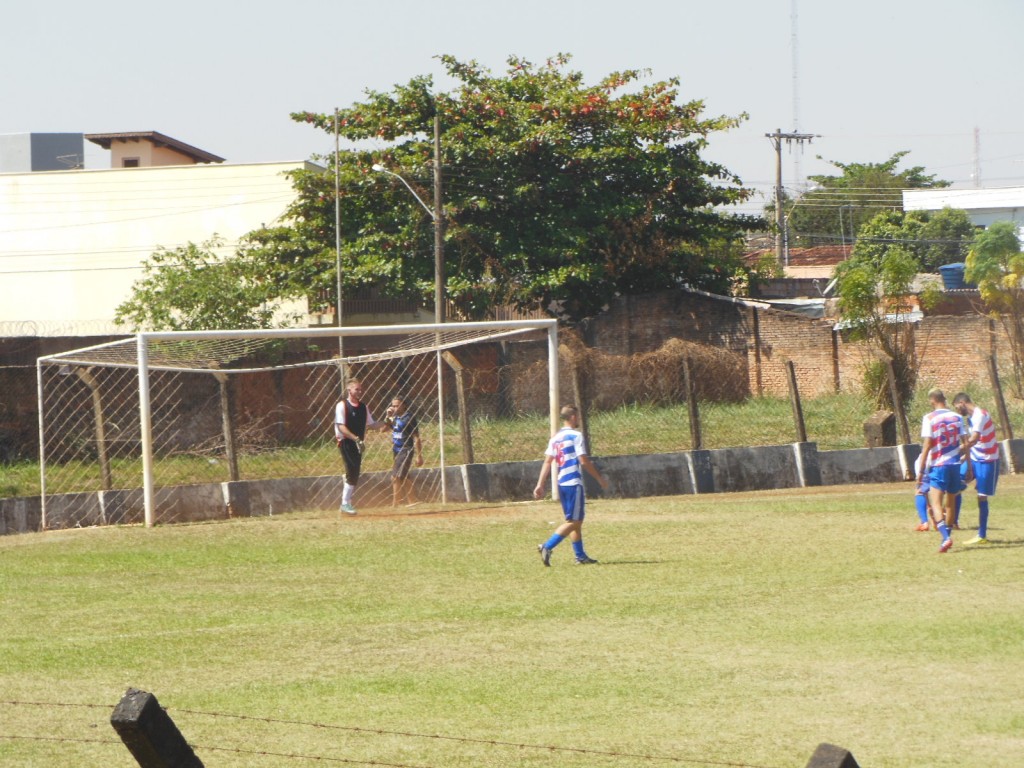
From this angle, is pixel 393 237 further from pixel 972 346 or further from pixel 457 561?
pixel 457 561

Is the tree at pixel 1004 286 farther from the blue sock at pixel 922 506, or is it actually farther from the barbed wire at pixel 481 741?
the barbed wire at pixel 481 741

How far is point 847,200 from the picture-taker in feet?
230

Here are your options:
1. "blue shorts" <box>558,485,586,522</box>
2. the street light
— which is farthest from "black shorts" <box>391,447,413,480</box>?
the street light

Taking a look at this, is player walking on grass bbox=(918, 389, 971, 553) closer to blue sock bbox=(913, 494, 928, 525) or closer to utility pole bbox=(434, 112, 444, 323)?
blue sock bbox=(913, 494, 928, 525)

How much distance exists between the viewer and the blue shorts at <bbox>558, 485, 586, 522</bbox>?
44.2 feet

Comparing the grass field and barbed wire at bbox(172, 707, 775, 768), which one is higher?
barbed wire at bbox(172, 707, 775, 768)

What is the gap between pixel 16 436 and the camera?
846 inches

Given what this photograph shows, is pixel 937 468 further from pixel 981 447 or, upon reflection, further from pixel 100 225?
pixel 100 225

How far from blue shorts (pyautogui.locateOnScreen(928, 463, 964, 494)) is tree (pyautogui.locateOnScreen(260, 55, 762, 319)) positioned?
19.4 metres

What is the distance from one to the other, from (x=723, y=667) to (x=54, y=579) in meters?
7.53

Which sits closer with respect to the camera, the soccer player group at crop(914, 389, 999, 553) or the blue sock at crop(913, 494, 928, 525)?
the soccer player group at crop(914, 389, 999, 553)

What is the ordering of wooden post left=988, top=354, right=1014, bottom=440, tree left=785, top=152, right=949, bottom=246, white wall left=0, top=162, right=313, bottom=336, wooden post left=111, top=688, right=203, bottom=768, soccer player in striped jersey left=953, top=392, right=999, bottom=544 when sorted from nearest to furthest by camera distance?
wooden post left=111, top=688, right=203, bottom=768 < soccer player in striped jersey left=953, top=392, right=999, bottom=544 < wooden post left=988, top=354, right=1014, bottom=440 < white wall left=0, top=162, right=313, bottom=336 < tree left=785, top=152, right=949, bottom=246

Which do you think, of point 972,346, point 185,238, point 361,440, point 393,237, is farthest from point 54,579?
point 185,238

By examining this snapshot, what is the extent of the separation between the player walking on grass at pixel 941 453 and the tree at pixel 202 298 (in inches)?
922
